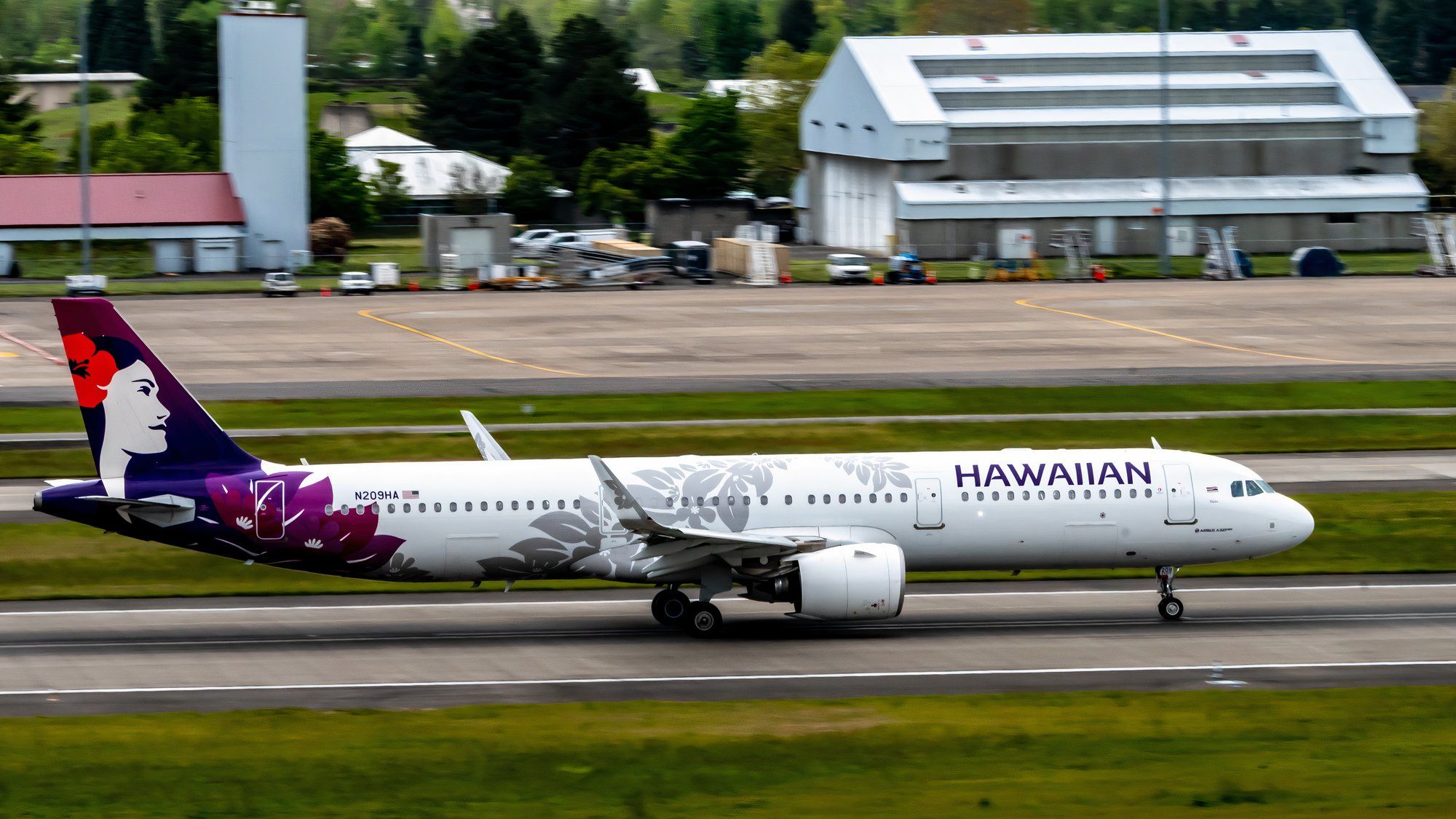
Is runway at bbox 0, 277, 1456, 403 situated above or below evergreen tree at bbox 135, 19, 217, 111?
below

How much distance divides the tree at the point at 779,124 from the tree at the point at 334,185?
40.8 m

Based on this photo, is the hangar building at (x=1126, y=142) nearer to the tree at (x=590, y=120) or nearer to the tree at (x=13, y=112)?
the tree at (x=590, y=120)

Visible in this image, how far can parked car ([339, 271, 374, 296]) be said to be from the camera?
99188mm

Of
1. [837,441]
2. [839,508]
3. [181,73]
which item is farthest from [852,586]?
[181,73]

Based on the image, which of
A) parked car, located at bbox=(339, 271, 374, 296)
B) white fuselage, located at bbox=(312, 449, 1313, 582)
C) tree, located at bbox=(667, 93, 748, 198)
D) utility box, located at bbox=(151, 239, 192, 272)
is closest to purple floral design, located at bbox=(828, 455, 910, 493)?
white fuselage, located at bbox=(312, 449, 1313, 582)

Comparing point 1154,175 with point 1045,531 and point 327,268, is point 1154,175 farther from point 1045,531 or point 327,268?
point 1045,531

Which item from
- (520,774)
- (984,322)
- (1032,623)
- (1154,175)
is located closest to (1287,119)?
(1154,175)

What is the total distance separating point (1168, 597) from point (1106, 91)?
91.4 metres

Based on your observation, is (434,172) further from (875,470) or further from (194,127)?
(875,470)

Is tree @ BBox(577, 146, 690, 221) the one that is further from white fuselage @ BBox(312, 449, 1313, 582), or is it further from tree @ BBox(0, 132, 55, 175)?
white fuselage @ BBox(312, 449, 1313, 582)

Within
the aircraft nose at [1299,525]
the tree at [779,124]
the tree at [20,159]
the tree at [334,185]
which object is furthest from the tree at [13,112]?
the aircraft nose at [1299,525]

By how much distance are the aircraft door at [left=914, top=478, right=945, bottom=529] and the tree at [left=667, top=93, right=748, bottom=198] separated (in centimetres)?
12108

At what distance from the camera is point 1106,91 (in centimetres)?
11862

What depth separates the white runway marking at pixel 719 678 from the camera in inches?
1130
